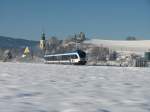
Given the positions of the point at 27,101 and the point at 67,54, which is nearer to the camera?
the point at 27,101

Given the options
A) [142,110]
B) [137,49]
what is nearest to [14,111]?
[142,110]

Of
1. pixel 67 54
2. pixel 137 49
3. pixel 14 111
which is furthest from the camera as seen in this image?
pixel 137 49

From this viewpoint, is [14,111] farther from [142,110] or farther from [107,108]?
[142,110]

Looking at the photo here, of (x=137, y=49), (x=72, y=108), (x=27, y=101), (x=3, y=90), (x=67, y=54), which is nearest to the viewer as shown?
(x=72, y=108)

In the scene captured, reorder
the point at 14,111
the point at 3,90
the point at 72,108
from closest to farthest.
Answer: the point at 14,111
the point at 72,108
the point at 3,90

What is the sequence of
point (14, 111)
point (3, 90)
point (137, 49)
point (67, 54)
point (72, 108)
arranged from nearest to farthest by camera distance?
point (14, 111) < point (72, 108) < point (3, 90) < point (67, 54) < point (137, 49)

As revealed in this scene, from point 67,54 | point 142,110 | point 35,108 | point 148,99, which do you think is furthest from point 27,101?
point 67,54

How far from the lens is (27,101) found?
7.85 meters

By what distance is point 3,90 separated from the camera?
963cm

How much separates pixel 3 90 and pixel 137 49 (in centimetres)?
17675

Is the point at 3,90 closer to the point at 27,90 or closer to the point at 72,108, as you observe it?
the point at 27,90

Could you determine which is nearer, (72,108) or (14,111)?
(14,111)

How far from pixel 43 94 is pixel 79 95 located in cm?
75

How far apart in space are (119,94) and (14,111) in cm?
364
